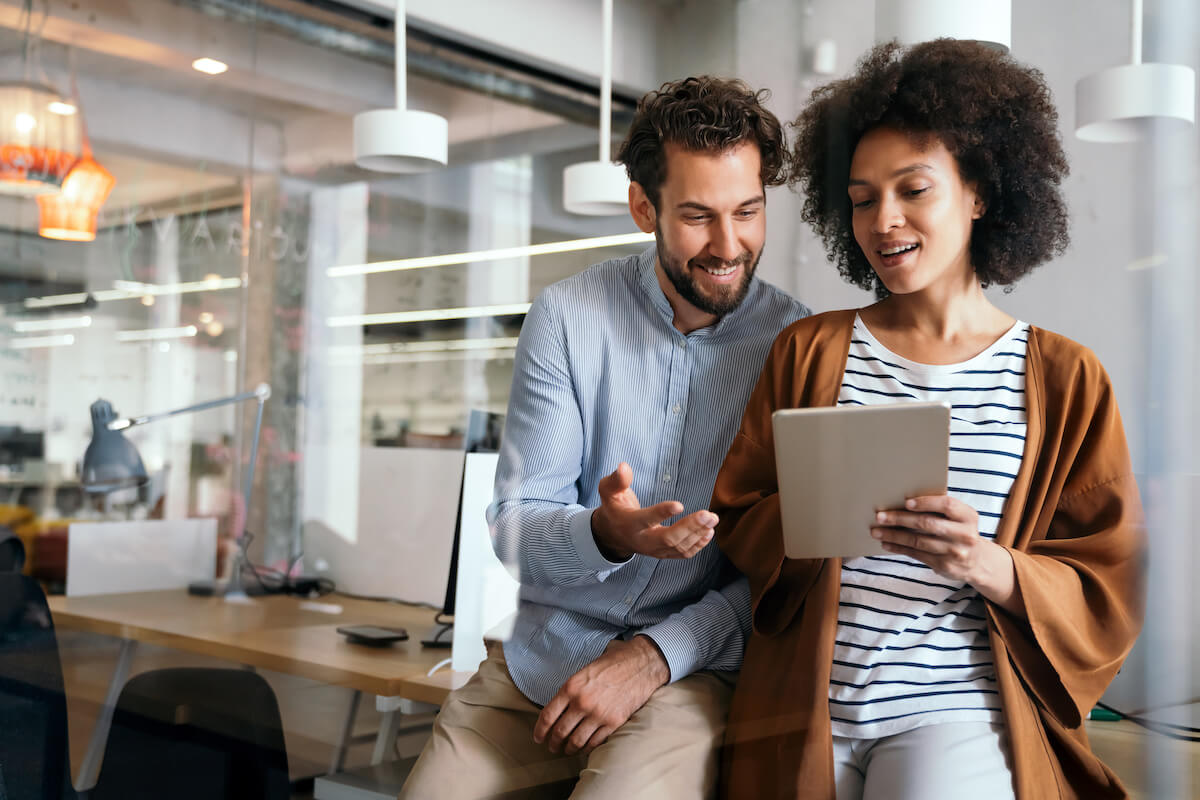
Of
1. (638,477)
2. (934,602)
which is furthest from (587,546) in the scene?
(934,602)

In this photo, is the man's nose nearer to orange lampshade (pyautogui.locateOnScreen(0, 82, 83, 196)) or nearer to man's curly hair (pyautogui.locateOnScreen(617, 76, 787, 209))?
man's curly hair (pyautogui.locateOnScreen(617, 76, 787, 209))

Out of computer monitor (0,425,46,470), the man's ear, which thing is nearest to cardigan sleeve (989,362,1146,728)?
the man's ear

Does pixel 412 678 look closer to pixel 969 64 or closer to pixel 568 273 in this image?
pixel 568 273

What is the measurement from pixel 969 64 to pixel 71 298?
5.81 feet

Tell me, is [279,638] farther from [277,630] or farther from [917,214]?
[917,214]

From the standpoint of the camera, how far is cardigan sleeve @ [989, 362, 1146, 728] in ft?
3.35

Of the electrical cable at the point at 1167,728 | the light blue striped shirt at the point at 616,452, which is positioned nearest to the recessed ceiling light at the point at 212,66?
the light blue striped shirt at the point at 616,452

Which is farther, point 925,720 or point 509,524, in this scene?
point 509,524

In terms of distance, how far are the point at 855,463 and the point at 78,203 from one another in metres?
1.87

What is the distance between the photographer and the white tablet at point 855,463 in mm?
887

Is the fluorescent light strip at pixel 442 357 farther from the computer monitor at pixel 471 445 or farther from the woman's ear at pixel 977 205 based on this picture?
the woman's ear at pixel 977 205

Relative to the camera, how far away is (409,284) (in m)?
1.87

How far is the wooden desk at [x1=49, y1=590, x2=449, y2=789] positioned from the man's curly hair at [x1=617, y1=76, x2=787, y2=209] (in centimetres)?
77

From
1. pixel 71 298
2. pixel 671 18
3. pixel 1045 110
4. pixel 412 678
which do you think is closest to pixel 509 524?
pixel 412 678
